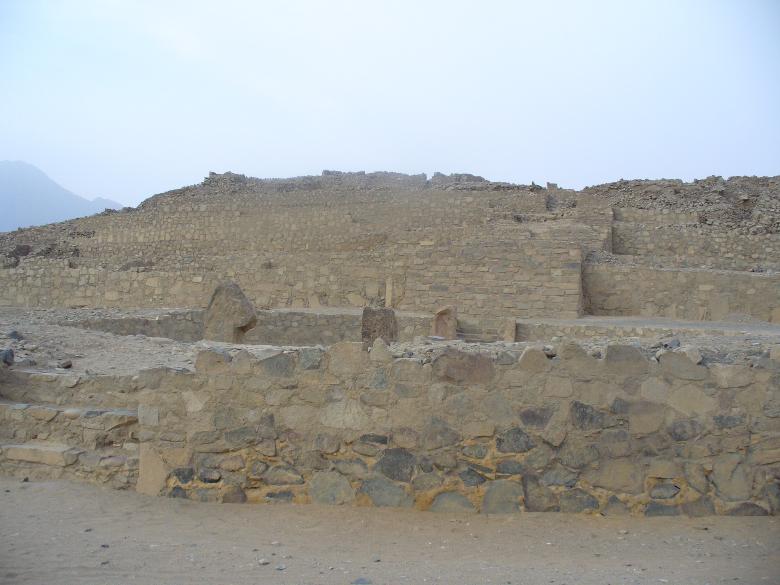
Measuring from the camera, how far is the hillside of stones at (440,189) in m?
20.9

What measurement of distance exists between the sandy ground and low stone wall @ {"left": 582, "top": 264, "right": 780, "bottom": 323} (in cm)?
1072

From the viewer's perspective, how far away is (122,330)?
1142 centimetres

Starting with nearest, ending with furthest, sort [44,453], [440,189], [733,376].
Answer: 1. [733,376]
2. [44,453]
3. [440,189]

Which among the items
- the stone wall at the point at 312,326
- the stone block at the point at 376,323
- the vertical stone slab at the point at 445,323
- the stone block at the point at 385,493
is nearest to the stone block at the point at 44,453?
the stone block at the point at 385,493

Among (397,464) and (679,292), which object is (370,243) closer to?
(679,292)

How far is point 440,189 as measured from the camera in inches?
976

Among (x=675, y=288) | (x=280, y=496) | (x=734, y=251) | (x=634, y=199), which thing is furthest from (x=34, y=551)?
(x=634, y=199)

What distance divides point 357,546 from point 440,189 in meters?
21.7

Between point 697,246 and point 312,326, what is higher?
point 697,246

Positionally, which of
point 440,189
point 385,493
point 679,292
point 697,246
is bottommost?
point 385,493

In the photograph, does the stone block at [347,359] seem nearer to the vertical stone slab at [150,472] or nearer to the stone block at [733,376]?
the vertical stone slab at [150,472]

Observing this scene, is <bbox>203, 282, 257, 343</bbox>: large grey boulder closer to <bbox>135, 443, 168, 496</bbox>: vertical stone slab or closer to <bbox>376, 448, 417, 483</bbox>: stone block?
<bbox>135, 443, 168, 496</bbox>: vertical stone slab

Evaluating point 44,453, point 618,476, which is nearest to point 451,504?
point 618,476

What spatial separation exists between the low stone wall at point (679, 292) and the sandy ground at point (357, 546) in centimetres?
1072
